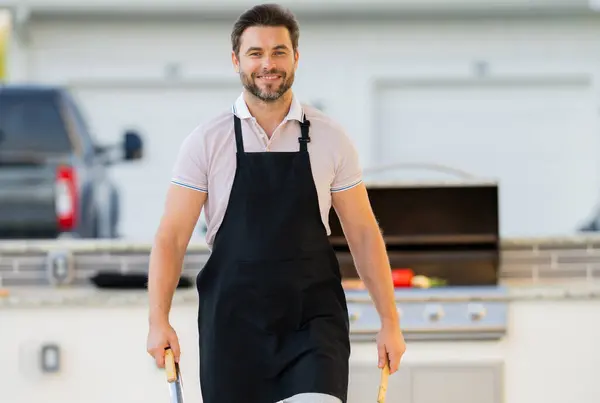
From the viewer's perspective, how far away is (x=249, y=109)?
2.89m

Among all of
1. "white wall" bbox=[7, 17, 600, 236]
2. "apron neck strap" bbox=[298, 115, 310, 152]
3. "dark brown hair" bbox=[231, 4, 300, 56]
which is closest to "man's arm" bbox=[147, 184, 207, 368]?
"apron neck strap" bbox=[298, 115, 310, 152]

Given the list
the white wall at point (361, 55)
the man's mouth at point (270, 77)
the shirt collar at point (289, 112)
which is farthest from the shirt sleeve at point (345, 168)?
the white wall at point (361, 55)

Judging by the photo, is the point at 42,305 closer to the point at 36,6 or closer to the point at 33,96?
the point at 33,96

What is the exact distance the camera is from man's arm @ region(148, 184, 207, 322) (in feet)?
9.30

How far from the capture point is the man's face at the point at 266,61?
276 cm

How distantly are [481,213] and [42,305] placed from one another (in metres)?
1.79

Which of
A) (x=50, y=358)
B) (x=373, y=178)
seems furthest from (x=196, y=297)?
(x=373, y=178)

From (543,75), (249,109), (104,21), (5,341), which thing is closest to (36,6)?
(104,21)

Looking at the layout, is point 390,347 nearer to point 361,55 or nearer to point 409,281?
point 409,281

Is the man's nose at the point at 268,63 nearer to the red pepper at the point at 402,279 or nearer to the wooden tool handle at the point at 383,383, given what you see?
the wooden tool handle at the point at 383,383

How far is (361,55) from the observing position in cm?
1145

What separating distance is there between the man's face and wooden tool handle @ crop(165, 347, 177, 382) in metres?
0.63

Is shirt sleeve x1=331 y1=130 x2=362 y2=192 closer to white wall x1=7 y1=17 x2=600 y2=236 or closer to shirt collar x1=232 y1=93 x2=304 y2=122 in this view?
shirt collar x1=232 y1=93 x2=304 y2=122

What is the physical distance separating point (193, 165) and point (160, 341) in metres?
0.42
